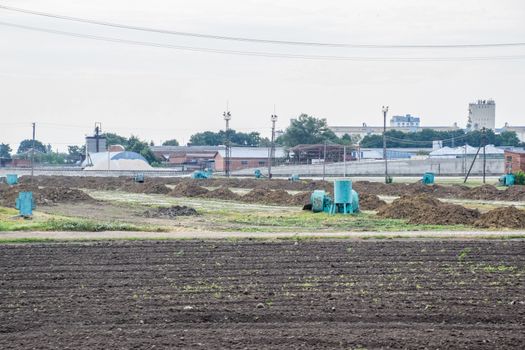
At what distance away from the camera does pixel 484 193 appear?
5406cm

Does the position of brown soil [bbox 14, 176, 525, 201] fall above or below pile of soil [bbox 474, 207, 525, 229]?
below

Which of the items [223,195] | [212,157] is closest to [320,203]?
[223,195]

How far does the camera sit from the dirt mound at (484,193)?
174 feet

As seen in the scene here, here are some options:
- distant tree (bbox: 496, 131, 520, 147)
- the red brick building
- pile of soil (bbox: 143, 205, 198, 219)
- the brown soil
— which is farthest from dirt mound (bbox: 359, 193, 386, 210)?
distant tree (bbox: 496, 131, 520, 147)

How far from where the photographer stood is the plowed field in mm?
11617

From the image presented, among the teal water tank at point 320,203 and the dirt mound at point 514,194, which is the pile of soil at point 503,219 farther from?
the dirt mound at point 514,194

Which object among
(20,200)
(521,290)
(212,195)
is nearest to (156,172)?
(212,195)

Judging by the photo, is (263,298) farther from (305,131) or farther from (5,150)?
(5,150)

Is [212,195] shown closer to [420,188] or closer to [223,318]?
[420,188]

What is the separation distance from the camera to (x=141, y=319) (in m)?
12.8

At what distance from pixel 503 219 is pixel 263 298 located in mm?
18649

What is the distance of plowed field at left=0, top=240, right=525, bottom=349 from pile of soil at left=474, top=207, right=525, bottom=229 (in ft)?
27.9

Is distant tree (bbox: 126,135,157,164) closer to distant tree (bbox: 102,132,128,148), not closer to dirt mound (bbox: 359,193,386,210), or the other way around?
distant tree (bbox: 102,132,128,148)

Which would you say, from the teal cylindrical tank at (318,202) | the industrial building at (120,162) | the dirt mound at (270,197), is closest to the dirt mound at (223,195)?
the dirt mound at (270,197)
